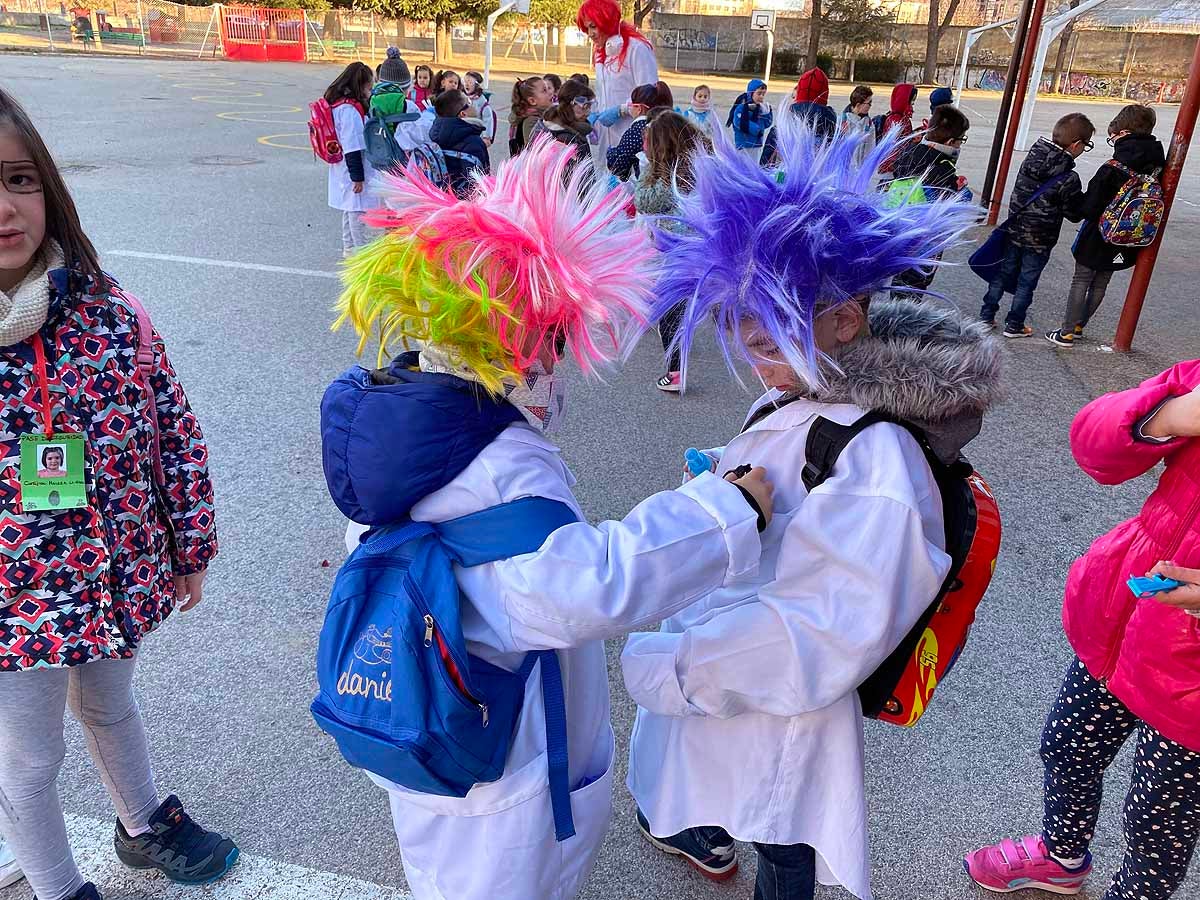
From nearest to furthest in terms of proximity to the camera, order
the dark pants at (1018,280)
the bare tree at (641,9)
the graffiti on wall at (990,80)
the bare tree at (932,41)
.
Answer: the dark pants at (1018,280) → the graffiti on wall at (990,80) → the bare tree at (932,41) → the bare tree at (641,9)

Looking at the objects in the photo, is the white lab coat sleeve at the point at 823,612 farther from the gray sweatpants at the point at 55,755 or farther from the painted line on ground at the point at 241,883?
the gray sweatpants at the point at 55,755

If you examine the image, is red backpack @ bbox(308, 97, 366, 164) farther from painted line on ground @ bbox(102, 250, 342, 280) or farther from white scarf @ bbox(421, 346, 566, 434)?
white scarf @ bbox(421, 346, 566, 434)

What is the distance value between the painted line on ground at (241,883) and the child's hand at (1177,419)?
1.95 meters

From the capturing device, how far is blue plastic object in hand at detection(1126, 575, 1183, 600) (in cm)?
149

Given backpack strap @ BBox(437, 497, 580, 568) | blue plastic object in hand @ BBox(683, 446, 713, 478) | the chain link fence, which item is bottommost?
blue plastic object in hand @ BBox(683, 446, 713, 478)

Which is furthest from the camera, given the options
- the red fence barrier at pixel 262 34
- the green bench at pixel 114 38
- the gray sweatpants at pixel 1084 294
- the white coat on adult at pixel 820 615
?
the red fence barrier at pixel 262 34

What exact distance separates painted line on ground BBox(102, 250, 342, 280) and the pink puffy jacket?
A: 255 inches

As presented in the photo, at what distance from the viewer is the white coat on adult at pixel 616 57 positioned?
8.80 metres

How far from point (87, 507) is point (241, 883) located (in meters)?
1.09

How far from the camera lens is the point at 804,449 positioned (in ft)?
5.07

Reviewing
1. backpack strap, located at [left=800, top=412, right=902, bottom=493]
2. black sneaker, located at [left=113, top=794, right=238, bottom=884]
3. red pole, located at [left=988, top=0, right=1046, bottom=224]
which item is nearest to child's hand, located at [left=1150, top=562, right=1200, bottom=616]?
backpack strap, located at [left=800, top=412, right=902, bottom=493]

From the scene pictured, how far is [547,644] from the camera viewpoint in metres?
1.39

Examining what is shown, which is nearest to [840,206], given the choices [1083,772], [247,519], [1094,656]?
[1094,656]

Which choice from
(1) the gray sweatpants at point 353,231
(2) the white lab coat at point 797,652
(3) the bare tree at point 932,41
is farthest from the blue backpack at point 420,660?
(3) the bare tree at point 932,41
